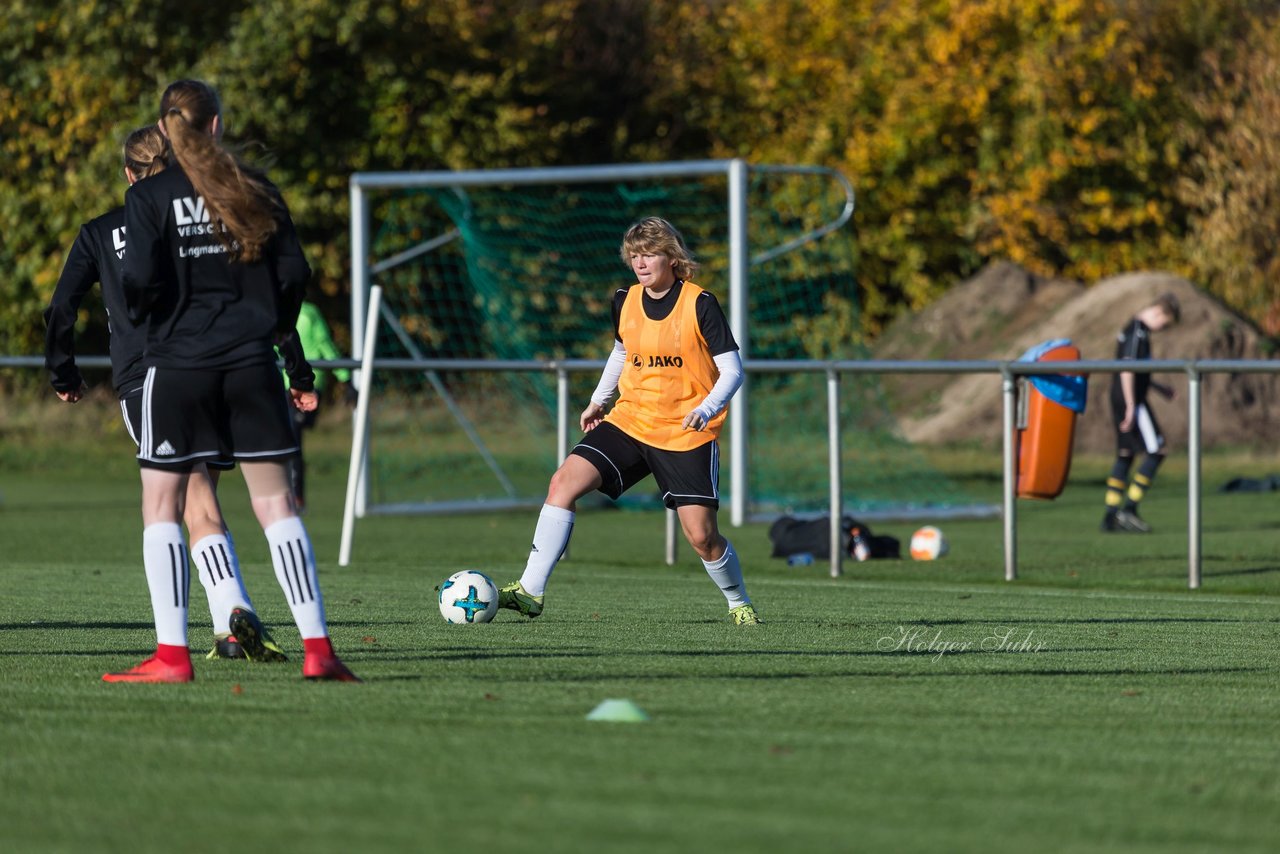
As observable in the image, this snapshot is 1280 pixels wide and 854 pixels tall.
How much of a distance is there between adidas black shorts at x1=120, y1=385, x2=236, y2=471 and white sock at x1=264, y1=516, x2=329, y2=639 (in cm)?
37

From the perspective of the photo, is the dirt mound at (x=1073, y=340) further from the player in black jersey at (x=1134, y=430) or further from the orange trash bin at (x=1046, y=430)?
the orange trash bin at (x=1046, y=430)

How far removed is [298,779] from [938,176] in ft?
92.5

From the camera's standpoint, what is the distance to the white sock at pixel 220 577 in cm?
662

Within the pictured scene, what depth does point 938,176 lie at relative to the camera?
104 feet

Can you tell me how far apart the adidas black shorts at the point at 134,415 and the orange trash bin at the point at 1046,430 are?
5383 millimetres

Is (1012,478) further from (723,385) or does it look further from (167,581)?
(167,581)

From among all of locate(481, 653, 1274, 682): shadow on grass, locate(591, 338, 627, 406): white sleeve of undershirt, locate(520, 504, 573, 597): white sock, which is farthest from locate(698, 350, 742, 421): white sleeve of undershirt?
locate(481, 653, 1274, 682): shadow on grass

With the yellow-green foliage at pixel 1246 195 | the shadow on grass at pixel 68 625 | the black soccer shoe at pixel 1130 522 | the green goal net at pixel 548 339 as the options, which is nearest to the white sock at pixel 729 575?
the shadow on grass at pixel 68 625

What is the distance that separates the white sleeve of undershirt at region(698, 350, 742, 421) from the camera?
773 cm

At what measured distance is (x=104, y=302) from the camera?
679 cm

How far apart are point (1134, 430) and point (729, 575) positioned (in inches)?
300

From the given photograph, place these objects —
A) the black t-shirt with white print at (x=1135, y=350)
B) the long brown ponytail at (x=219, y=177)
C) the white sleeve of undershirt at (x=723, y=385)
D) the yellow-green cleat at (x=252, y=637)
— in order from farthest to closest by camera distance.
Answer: the black t-shirt with white print at (x=1135, y=350) → the white sleeve of undershirt at (x=723, y=385) → the yellow-green cleat at (x=252, y=637) → the long brown ponytail at (x=219, y=177)

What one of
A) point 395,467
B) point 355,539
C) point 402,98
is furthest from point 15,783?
point 402,98

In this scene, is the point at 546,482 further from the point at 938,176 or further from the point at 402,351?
the point at 938,176
